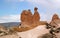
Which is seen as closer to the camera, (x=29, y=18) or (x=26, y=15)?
(x=26, y=15)

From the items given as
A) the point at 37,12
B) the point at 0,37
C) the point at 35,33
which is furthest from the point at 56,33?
the point at 37,12

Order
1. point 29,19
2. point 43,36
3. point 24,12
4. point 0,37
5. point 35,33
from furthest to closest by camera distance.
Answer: point 29,19 → point 24,12 → point 35,33 → point 43,36 → point 0,37

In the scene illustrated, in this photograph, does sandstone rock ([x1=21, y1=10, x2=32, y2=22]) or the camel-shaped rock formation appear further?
sandstone rock ([x1=21, y1=10, x2=32, y2=22])

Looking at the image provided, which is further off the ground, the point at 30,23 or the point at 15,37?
the point at 15,37

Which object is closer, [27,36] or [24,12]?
[27,36]

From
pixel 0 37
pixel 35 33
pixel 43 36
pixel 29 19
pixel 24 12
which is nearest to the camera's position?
pixel 0 37

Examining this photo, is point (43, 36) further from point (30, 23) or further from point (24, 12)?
point (30, 23)

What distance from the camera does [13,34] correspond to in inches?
955

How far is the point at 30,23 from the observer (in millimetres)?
82750

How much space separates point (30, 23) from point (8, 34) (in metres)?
58.6

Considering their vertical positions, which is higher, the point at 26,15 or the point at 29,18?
the point at 26,15

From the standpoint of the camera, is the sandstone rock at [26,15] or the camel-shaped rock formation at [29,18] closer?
the camel-shaped rock formation at [29,18]

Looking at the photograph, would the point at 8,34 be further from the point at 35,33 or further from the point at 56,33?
the point at 56,33

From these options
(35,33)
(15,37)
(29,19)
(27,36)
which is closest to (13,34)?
(15,37)
